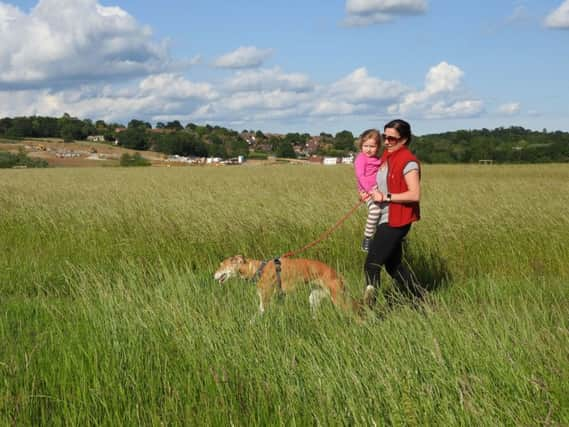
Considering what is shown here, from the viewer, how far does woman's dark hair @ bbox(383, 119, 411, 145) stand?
533 cm

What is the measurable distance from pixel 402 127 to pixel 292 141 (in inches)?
4766

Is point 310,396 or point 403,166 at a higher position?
point 403,166

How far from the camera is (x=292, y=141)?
12538 centimetres

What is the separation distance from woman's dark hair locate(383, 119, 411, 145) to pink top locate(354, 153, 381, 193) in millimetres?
823

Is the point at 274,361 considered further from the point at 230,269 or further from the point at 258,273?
the point at 230,269

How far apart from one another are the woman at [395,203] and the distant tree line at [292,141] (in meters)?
17.0

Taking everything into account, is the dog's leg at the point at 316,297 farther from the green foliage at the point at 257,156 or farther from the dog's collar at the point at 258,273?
the green foliage at the point at 257,156

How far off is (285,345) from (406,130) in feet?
9.08

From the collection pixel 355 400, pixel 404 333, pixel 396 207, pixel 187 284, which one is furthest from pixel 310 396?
pixel 396 207

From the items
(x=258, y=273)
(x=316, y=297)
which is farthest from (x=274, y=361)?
(x=258, y=273)

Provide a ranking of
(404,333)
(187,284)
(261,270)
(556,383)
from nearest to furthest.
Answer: (556,383) → (404,333) → (187,284) → (261,270)

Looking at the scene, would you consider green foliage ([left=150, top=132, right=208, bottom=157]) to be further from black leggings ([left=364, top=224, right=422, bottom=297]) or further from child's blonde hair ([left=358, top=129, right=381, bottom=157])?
→ black leggings ([left=364, top=224, right=422, bottom=297])

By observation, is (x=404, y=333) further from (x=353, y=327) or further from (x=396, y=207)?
(x=396, y=207)

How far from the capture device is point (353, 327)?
12.1ft
